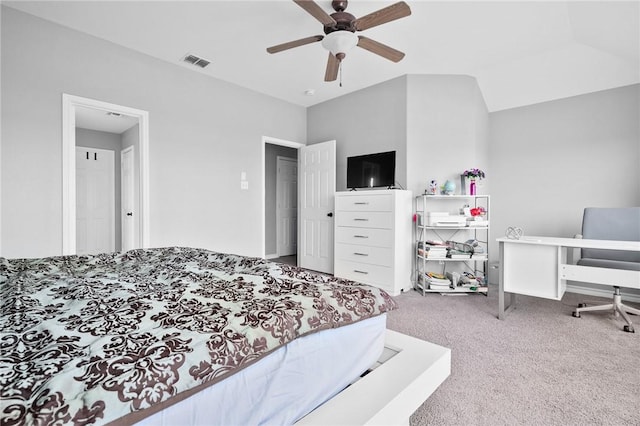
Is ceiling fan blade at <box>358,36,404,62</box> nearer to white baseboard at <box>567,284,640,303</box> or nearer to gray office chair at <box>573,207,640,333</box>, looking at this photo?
gray office chair at <box>573,207,640,333</box>

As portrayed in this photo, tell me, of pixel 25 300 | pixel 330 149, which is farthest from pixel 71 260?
pixel 330 149

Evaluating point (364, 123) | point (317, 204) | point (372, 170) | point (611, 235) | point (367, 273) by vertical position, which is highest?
point (364, 123)

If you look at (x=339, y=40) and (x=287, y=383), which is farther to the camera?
(x=339, y=40)

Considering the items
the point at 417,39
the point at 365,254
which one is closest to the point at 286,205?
the point at 365,254

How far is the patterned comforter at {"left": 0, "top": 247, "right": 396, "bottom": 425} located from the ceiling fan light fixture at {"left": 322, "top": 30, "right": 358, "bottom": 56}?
6.07 ft

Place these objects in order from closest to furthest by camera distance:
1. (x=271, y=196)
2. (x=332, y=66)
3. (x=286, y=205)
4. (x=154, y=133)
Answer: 1. (x=332, y=66)
2. (x=154, y=133)
3. (x=271, y=196)
4. (x=286, y=205)

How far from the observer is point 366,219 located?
12.5 feet

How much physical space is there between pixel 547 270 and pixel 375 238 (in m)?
1.72

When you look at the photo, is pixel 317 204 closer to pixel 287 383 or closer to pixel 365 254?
pixel 365 254

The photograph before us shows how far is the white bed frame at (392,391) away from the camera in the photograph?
940mm

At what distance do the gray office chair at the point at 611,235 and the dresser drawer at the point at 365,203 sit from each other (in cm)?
192

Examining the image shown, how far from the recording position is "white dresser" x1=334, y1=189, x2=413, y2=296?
3.57m

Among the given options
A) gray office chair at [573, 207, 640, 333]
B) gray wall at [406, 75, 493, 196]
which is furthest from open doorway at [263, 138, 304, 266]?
gray office chair at [573, 207, 640, 333]

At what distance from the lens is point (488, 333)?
2463 mm
